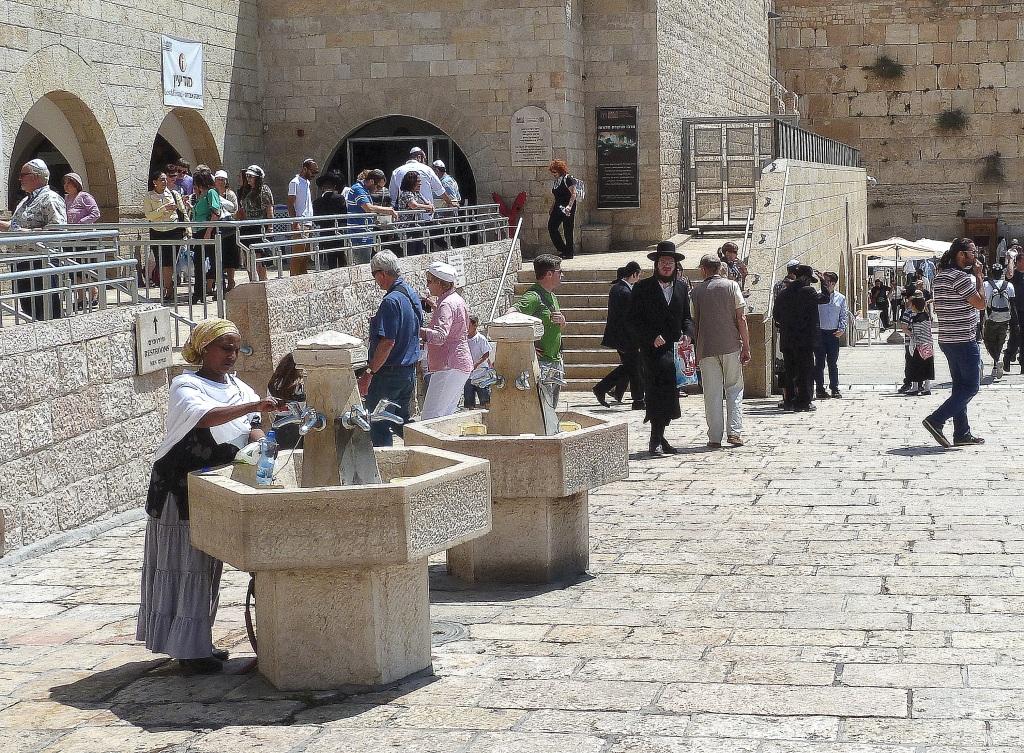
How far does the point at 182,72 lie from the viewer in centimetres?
1941

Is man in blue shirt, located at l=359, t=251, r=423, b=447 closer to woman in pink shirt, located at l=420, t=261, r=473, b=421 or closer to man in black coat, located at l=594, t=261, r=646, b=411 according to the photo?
woman in pink shirt, located at l=420, t=261, r=473, b=421

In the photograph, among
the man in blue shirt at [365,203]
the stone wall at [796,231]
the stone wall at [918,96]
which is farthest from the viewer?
the stone wall at [918,96]

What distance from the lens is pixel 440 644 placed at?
5758mm

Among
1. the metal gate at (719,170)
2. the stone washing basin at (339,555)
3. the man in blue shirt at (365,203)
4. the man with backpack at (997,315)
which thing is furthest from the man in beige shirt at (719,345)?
the metal gate at (719,170)

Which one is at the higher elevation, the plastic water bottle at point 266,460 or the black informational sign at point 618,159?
the black informational sign at point 618,159

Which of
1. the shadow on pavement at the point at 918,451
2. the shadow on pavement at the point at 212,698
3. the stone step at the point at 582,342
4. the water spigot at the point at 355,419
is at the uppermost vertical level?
the water spigot at the point at 355,419

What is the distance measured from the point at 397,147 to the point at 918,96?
23.8 meters

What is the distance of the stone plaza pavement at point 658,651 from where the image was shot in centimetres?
457

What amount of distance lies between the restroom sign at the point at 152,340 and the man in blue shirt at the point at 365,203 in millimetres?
5539

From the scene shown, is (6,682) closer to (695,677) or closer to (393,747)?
(393,747)

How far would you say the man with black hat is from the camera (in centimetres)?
1124

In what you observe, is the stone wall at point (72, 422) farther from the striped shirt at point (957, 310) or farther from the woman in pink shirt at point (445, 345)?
the striped shirt at point (957, 310)

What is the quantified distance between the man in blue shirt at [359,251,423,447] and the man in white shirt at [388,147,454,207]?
25.6 feet

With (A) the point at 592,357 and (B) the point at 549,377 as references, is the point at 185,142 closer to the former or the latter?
(A) the point at 592,357
